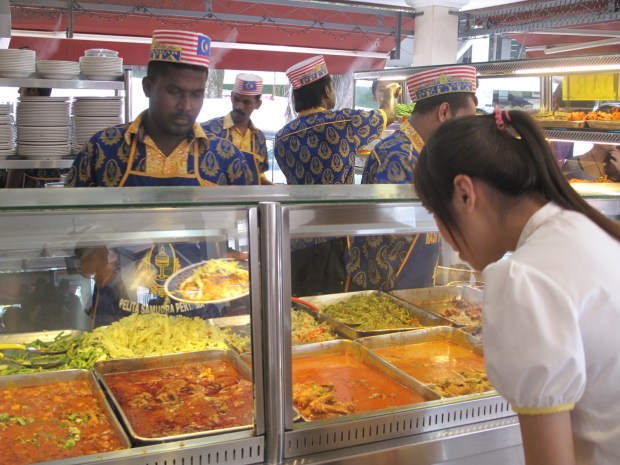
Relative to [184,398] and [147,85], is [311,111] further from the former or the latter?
[184,398]

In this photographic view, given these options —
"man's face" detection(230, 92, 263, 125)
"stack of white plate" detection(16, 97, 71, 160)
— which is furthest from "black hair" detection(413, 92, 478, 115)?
"stack of white plate" detection(16, 97, 71, 160)

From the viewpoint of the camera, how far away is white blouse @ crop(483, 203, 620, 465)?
44.6 inches

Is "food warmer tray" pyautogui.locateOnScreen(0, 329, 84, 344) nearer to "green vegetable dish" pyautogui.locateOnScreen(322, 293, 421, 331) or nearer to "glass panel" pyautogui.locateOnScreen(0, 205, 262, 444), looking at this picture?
"glass panel" pyautogui.locateOnScreen(0, 205, 262, 444)

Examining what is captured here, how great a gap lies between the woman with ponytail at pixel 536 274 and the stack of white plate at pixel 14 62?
182 inches

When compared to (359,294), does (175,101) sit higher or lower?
higher

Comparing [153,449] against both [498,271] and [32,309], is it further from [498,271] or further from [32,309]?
[498,271]

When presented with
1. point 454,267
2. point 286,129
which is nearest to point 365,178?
point 454,267

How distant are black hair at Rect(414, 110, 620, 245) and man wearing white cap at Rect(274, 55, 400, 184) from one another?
2.86 m

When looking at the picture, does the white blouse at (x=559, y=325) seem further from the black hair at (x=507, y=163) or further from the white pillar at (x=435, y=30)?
the white pillar at (x=435, y=30)

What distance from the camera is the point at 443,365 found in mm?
2289

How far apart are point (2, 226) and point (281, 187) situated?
81cm

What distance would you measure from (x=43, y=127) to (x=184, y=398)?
390cm

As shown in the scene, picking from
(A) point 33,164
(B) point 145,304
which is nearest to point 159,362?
(B) point 145,304

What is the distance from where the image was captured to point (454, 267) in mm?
2461
